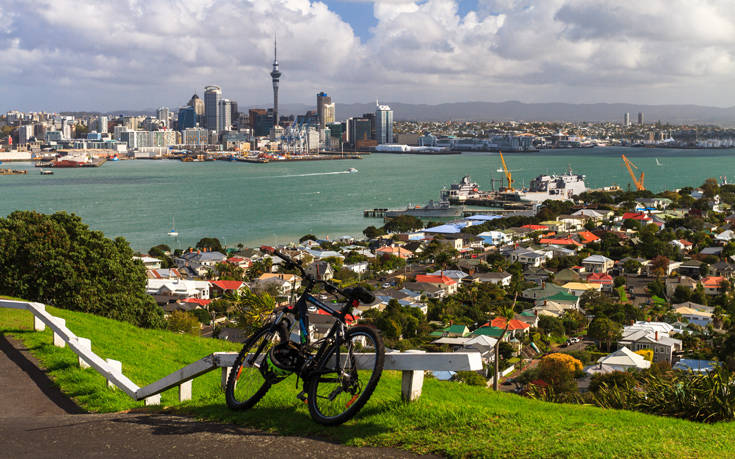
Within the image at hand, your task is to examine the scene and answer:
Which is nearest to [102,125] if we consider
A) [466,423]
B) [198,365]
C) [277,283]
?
[277,283]

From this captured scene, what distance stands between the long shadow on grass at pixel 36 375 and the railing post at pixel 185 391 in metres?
0.43

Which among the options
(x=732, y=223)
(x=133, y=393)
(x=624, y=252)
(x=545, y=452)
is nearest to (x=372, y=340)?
(x=545, y=452)

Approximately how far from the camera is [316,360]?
2.26m

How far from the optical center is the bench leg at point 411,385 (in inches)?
88.6

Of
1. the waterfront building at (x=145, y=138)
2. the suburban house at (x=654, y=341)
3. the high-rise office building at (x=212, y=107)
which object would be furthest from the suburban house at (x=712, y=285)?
the high-rise office building at (x=212, y=107)

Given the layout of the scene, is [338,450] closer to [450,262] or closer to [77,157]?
[450,262]

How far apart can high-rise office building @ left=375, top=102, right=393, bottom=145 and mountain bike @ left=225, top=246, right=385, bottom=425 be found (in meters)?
116

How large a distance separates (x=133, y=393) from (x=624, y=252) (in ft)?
73.0

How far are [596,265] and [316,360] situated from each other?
19.8 meters

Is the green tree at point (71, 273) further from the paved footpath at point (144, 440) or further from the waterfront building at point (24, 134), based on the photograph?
the waterfront building at point (24, 134)

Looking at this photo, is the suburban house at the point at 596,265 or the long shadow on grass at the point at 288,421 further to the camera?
the suburban house at the point at 596,265

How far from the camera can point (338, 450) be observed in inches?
78.7

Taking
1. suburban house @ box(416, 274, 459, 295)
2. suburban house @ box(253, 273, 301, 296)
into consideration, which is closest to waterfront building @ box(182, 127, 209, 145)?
suburban house @ box(253, 273, 301, 296)

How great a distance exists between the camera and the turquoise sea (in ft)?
102
